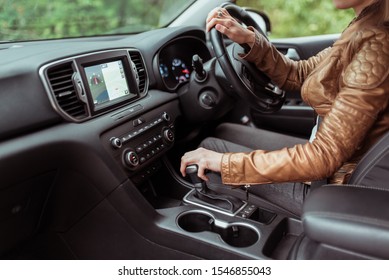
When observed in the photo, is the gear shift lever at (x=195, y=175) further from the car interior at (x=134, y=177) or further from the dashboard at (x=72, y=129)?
the dashboard at (x=72, y=129)

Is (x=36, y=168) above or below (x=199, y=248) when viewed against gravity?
above

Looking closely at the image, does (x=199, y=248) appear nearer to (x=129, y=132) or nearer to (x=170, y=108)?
(x=129, y=132)

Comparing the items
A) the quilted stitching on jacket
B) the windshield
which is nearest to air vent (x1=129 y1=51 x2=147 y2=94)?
the windshield

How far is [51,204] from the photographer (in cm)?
138

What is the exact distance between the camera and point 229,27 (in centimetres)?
151

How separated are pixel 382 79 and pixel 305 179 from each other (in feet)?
1.08

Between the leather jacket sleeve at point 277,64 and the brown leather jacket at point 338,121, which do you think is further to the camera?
the leather jacket sleeve at point 277,64

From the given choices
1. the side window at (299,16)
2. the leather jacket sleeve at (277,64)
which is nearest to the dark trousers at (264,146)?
the leather jacket sleeve at (277,64)

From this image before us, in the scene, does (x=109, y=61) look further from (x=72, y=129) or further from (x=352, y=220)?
(x=352, y=220)

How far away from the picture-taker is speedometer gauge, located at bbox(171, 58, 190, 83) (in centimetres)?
195

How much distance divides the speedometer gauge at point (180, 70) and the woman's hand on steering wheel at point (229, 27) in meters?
0.45

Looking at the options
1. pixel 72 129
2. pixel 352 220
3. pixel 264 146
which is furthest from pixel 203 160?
pixel 264 146

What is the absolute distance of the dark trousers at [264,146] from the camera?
145 cm

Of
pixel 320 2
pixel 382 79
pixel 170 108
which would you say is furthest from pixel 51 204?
pixel 320 2
